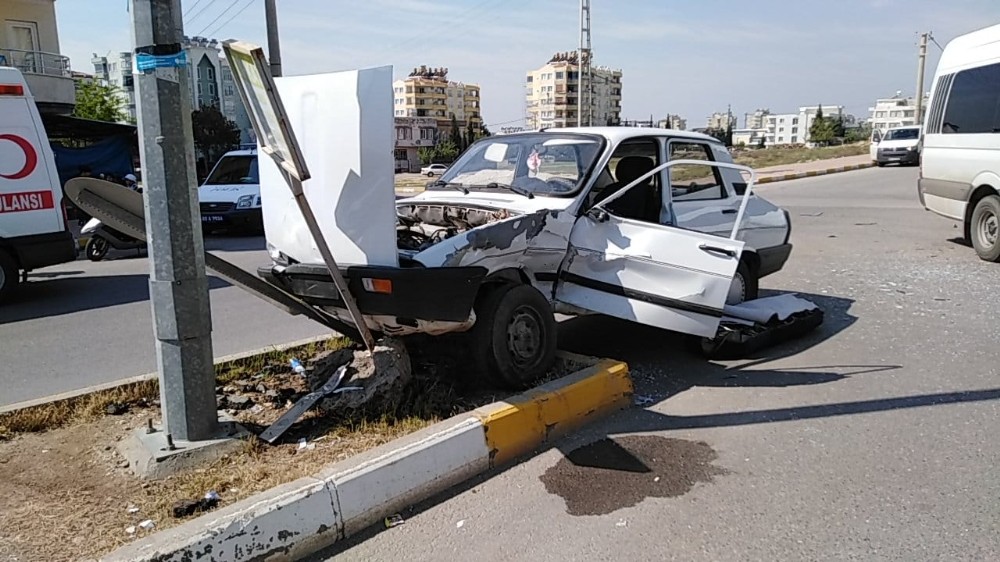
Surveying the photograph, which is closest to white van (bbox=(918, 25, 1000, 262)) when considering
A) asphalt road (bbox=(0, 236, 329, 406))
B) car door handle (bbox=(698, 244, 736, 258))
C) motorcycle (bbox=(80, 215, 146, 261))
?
car door handle (bbox=(698, 244, 736, 258))

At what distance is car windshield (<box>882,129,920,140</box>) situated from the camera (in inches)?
1230

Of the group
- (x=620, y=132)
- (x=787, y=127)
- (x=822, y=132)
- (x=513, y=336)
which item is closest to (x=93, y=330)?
(x=513, y=336)

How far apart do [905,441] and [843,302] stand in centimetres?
395

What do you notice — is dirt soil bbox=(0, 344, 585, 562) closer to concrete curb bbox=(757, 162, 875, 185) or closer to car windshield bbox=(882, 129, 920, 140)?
concrete curb bbox=(757, 162, 875, 185)

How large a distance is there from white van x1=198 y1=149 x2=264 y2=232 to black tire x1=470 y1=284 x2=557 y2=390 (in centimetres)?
1050

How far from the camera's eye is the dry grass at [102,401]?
416 cm

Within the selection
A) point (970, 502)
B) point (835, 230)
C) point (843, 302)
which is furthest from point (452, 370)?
point (835, 230)

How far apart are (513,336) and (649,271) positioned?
3.58 feet

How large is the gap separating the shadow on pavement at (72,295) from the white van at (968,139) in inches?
402

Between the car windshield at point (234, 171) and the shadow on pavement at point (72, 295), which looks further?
the car windshield at point (234, 171)

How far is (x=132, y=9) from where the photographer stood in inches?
138

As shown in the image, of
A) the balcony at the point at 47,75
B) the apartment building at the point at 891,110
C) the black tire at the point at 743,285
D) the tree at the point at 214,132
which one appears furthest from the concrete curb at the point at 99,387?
the apartment building at the point at 891,110

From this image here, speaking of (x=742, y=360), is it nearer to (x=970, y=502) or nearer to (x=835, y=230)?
(x=970, y=502)

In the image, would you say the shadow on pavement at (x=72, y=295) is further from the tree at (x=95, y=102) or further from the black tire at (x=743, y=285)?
the tree at (x=95, y=102)
